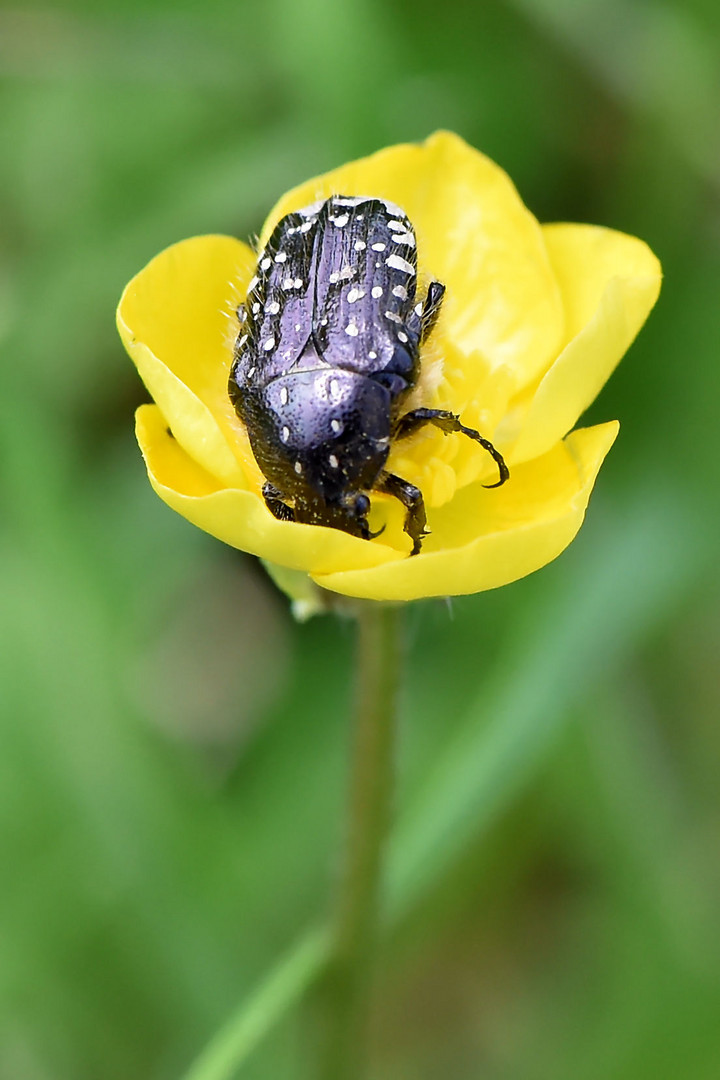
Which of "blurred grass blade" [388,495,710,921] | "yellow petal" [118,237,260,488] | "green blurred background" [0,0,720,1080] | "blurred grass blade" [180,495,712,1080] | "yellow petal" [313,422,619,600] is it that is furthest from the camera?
"green blurred background" [0,0,720,1080]

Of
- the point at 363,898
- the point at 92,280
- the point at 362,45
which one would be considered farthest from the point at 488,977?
the point at 362,45

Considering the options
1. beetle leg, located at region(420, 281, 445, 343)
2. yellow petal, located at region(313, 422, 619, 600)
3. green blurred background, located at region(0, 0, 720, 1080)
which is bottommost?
green blurred background, located at region(0, 0, 720, 1080)

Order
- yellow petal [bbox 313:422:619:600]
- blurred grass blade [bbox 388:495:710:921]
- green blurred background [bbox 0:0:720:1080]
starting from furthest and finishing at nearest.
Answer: green blurred background [bbox 0:0:720:1080]
blurred grass blade [bbox 388:495:710:921]
yellow petal [bbox 313:422:619:600]

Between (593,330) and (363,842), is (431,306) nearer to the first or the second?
(593,330)

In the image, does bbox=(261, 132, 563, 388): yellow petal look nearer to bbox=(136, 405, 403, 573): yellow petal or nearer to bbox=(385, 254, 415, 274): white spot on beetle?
bbox=(385, 254, 415, 274): white spot on beetle

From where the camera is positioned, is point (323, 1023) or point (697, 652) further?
point (697, 652)

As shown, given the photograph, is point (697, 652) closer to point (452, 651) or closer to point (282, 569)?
point (452, 651)

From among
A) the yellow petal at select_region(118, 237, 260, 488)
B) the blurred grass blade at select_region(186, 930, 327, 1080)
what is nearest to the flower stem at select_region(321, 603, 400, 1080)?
the blurred grass blade at select_region(186, 930, 327, 1080)

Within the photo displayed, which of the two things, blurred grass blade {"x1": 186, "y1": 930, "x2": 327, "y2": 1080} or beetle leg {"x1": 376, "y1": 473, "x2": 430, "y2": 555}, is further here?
blurred grass blade {"x1": 186, "y1": 930, "x2": 327, "y2": 1080}
